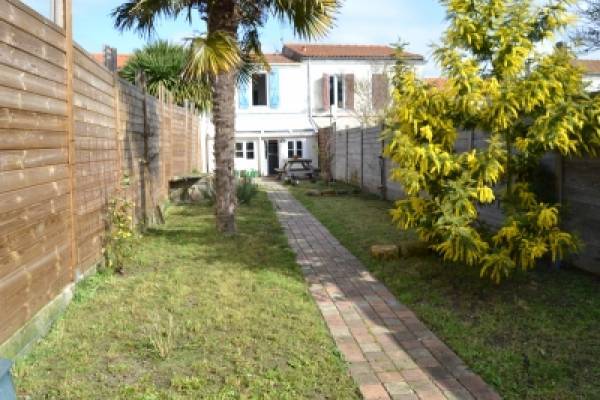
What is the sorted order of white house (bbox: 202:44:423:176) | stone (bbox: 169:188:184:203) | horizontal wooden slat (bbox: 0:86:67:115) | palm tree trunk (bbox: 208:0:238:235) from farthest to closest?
white house (bbox: 202:44:423:176), stone (bbox: 169:188:184:203), palm tree trunk (bbox: 208:0:238:235), horizontal wooden slat (bbox: 0:86:67:115)

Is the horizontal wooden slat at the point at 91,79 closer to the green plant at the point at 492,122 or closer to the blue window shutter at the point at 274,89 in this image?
the green plant at the point at 492,122

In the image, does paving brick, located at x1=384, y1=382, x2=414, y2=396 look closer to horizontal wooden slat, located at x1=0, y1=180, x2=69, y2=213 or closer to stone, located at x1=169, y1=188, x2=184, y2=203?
horizontal wooden slat, located at x1=0, y1=180, x2=69, y2=213

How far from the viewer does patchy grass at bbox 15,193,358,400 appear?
3.44 metres

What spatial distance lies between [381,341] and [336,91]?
1064 inches

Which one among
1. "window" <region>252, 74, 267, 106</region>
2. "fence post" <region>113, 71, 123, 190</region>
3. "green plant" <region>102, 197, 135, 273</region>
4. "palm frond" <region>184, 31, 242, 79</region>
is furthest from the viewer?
"window" <region>252, 74, 267, 106</region>

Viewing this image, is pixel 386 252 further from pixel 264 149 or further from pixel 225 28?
pixel 264 149

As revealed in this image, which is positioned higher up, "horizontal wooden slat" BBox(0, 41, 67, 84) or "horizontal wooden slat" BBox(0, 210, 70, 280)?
"horizontal wooden slat" BBox(0, 41, 67, 84)

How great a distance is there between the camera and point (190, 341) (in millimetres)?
4219

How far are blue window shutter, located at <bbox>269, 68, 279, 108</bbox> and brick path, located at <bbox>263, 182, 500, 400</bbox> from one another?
2335cm

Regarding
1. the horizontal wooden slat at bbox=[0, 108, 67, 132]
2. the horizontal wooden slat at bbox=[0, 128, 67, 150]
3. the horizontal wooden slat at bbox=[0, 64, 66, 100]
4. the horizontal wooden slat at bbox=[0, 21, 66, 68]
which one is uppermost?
the horizontal wooden slat at bbox=[0, 21, 66, 68]

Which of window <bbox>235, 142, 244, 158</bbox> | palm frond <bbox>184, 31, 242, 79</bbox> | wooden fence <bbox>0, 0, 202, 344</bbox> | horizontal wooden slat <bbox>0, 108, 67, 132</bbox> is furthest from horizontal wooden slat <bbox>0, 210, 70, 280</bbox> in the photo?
window <bbox>235, 142, 244, 158</bbox>

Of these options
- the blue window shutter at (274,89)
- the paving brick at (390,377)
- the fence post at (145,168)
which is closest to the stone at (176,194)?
the fence post at (145,168)

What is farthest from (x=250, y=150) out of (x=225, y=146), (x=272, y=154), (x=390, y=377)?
(x=390, y=377)

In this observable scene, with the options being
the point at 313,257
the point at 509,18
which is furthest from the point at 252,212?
the point at 509,18
